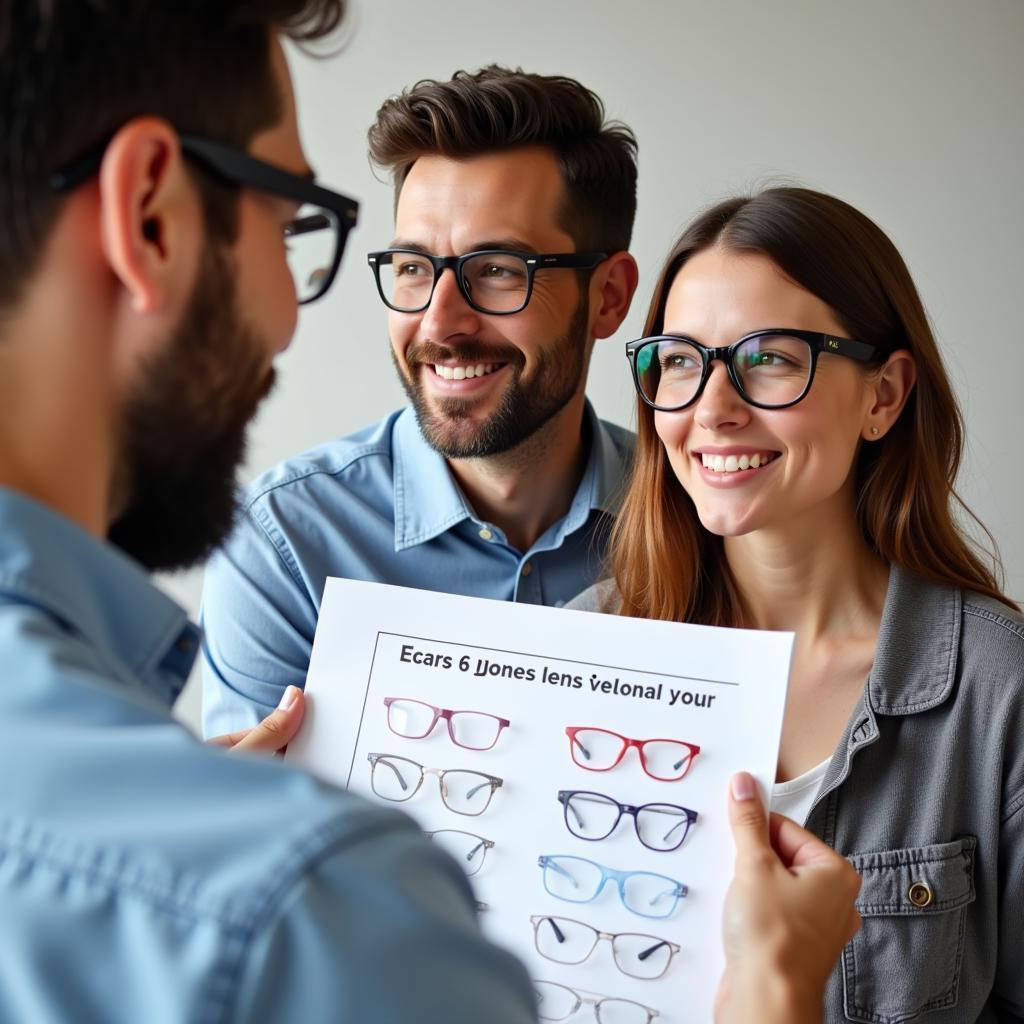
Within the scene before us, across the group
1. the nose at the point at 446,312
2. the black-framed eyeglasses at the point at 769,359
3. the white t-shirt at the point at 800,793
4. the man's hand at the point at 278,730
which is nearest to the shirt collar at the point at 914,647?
the white t-shirt at the point at 800,793

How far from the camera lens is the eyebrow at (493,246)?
198 centimetres

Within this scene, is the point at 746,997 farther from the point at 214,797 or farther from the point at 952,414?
the point at 952,414

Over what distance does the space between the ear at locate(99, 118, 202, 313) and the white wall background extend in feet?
6.76

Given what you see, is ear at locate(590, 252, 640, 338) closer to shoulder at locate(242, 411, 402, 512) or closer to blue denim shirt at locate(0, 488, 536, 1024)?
shoulder at locate(242, 411, 402, 512)

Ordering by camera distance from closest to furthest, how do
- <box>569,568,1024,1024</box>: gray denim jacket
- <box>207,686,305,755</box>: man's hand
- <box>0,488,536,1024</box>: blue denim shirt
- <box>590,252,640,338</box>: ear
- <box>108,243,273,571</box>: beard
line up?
<box>0,488,536,1024</box>: blue denim shirt, <box>108,243,273,571</box>: beard, <box>207,686,305,755</box>: man's hand, <box>569,568,1024,1024</box>: gray denim jacket, <box>590,252,640,338</box>: ear

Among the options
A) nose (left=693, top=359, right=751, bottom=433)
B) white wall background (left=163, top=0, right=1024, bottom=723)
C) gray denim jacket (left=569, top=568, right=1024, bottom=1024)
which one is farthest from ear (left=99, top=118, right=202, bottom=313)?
white wall background (left=163, top=0, right=1024, bottom=723)

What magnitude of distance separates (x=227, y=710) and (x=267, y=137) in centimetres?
123

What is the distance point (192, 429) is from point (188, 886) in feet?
1.27

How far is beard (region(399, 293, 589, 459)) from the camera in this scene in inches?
80.0

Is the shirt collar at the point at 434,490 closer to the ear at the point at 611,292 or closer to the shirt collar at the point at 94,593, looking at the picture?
the ear at the point at 611,292

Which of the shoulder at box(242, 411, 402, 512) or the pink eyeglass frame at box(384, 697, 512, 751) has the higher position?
the shoulder at box(242, 411, 402, 512)

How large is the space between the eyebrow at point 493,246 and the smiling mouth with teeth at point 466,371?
22 cm

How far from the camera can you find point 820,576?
5.48ft


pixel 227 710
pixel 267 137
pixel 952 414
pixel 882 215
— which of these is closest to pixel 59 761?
pixel 267 137
